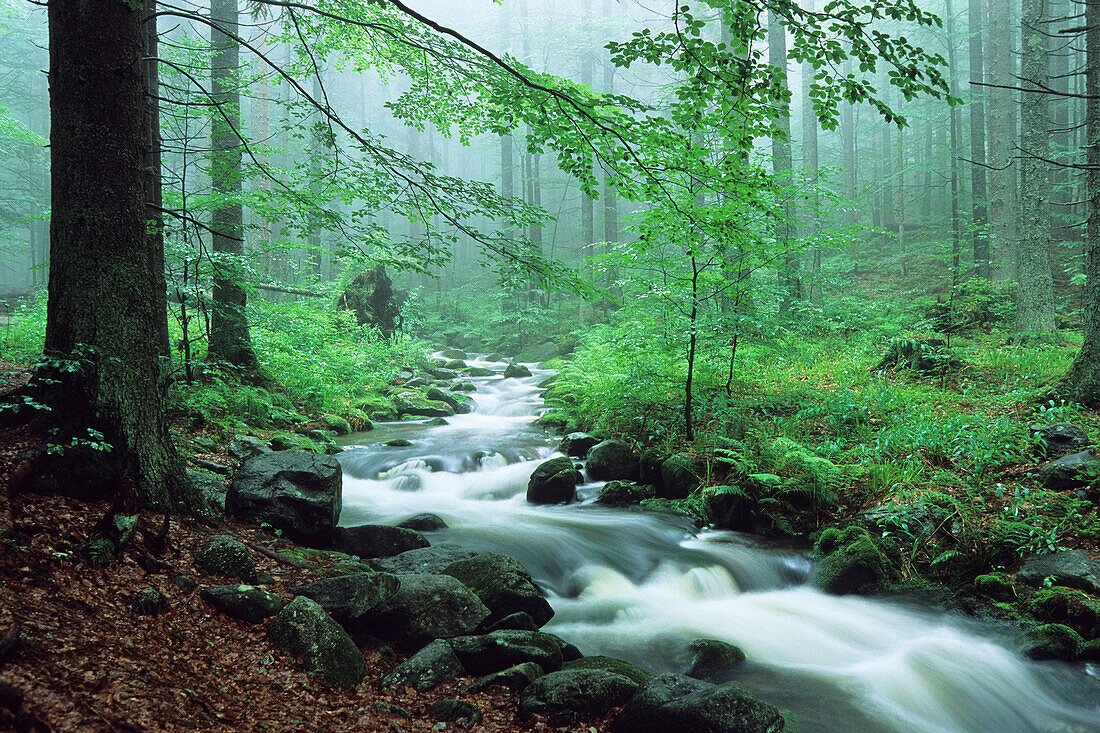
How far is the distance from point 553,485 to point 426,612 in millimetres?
4472

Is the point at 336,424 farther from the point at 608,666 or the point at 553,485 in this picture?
the point at 608,666

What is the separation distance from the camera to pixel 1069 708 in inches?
161

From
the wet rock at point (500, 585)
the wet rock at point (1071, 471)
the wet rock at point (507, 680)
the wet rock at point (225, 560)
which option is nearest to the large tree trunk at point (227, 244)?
the wet rock at point (225, 560)

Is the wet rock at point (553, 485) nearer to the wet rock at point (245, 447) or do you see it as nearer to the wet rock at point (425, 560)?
the wet rock at point (425, 560)

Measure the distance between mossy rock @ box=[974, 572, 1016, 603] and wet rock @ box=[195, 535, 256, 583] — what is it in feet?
20.2

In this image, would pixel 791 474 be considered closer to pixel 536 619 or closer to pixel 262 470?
pixel 536 619

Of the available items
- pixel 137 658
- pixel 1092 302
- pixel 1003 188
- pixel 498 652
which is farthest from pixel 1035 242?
pixel 137 658

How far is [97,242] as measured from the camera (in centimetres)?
371

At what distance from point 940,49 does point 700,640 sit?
39.3 meters

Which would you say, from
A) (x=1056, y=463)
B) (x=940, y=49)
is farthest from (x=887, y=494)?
(x=940, y=49)

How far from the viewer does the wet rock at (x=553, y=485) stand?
8367 millimetres

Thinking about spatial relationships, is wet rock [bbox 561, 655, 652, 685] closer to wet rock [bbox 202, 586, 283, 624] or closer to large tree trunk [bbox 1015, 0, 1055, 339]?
wet rock [bbox 202, 586, 283, 624]

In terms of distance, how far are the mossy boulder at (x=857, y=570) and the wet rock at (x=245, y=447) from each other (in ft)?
21.2

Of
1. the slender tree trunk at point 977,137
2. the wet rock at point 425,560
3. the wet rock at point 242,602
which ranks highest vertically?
the slender tree trunk at point 977,137
